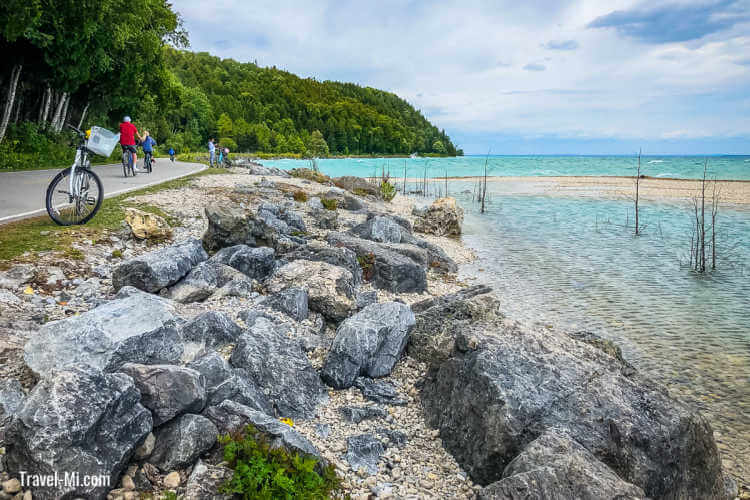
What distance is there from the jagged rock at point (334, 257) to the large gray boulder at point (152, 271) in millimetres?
2159

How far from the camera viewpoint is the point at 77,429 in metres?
3.06

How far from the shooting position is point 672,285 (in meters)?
12.8

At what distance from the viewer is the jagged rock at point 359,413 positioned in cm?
494

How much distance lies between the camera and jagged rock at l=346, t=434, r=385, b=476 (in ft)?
13.5

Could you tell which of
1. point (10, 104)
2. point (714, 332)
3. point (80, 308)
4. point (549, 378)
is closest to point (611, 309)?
point (714, 332)

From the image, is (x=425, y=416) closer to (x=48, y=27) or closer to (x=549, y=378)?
(x=549, y=378)

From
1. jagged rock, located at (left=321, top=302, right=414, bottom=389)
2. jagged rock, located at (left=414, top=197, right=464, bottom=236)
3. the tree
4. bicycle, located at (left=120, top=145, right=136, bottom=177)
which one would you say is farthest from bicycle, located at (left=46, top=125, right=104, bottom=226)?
the tree

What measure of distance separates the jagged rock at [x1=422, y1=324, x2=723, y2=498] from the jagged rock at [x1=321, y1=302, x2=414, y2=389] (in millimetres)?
1150

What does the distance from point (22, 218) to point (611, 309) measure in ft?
42.4

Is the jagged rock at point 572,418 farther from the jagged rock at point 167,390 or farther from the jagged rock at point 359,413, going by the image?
the jagged rock at point 167,390

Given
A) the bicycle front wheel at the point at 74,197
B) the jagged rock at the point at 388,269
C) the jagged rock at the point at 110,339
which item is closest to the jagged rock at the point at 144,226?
the bicycle front wheel at the point at 74,197

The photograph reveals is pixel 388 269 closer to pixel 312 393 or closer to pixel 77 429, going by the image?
pixel 312 393

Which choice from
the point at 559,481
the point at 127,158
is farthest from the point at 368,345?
the point at 127,158

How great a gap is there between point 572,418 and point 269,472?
→ 108 inches
